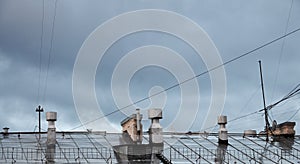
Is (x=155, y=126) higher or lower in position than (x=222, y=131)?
lower

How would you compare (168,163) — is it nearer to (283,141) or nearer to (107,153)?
(107,153)

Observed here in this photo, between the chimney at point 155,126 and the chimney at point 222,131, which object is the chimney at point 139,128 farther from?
the chimney at point 222,131

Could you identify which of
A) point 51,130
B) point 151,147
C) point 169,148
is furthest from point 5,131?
point 169,148

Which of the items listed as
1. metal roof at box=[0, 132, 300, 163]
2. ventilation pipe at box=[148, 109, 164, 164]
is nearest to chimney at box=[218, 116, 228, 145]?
metal roof at box=[0, 132, 300, 163]

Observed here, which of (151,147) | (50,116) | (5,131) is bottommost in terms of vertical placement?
(151,147)

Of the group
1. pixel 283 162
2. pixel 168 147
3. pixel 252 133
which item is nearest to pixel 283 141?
pixel 252 133

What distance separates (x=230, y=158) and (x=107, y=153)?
5.58m

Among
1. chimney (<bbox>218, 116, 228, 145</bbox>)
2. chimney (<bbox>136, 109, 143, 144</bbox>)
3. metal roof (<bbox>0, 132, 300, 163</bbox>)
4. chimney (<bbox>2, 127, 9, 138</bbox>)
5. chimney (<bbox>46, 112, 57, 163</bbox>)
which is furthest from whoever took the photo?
chimney (<bbox>218, 116, 228, 145</bbox>)

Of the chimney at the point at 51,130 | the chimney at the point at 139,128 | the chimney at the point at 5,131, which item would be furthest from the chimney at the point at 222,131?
the chimney at the point at 5,131

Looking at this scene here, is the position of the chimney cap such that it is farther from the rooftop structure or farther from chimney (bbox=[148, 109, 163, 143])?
chimney (bbox=[148, 109, 163, 143])

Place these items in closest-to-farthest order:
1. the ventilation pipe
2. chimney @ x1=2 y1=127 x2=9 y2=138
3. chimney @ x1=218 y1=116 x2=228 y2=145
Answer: the ventilation pipe → chimney @ x1=2 y1=127 x2=9 y2=138 → chimney @ x1=218 y1=116 x2=228 y2=145

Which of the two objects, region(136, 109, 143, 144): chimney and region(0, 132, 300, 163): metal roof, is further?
region(136, 109, 143, 144): chimney

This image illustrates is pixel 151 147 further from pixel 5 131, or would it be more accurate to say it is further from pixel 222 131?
pixel 5 131

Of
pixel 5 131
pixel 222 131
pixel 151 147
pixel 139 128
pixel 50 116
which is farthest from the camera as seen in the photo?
pixel 222 131
